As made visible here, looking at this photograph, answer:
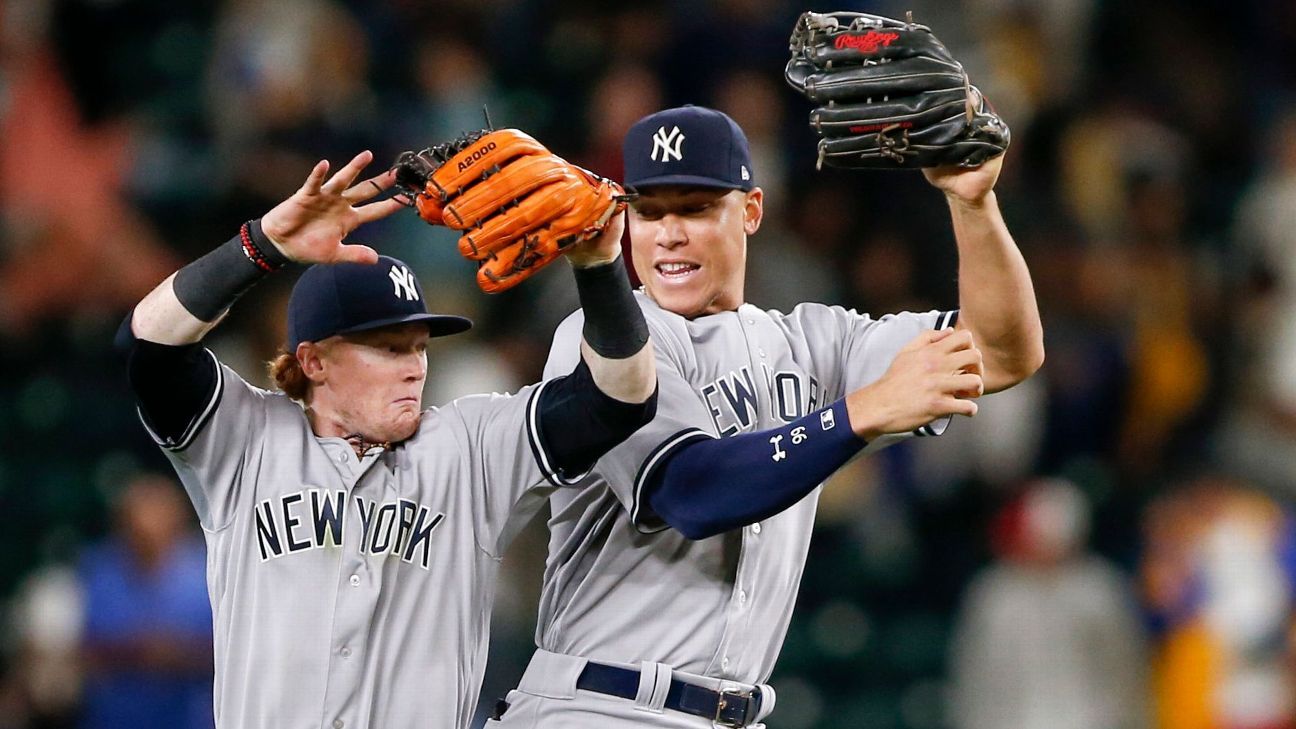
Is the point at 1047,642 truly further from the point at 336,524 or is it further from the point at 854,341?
the point at 336,524

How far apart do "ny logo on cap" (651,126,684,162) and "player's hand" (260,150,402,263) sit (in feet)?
1.90

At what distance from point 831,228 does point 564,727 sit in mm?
4679

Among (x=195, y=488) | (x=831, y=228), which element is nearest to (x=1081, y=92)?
(x=831, y=228)

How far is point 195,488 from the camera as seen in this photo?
333 centimetres

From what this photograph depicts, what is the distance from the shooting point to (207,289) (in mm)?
3002

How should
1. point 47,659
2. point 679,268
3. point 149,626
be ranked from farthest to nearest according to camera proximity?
point 47,659 → point 149,626 → point 679,268

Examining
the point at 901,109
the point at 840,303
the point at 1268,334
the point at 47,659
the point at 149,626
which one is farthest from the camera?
the point at 1268,334

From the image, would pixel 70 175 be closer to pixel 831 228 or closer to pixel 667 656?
pixel 831 228

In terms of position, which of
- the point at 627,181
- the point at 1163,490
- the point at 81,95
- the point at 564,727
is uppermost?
the point at 81,95

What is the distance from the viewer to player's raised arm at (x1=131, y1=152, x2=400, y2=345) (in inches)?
117

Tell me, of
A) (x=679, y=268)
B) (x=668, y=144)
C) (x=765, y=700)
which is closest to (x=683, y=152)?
(x=668, y=144)

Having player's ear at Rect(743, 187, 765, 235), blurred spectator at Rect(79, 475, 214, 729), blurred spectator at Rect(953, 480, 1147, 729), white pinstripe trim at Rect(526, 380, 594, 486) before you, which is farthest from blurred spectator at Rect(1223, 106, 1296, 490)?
white pinstripe trim at Rect(526, 380, 594, 486)

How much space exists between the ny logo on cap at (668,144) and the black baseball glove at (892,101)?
0.30 m

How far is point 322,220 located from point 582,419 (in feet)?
1.82
